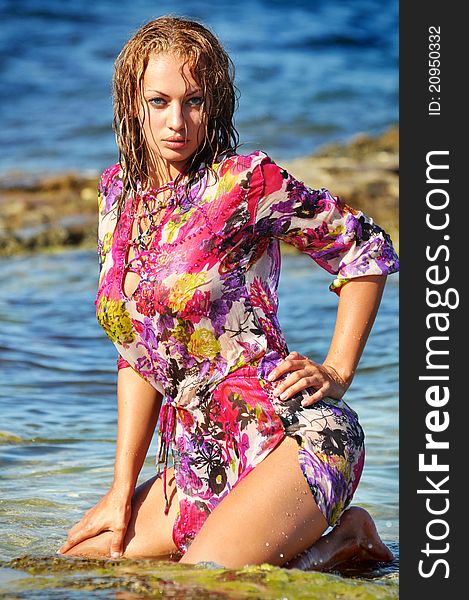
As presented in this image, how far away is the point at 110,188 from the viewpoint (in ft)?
11.6

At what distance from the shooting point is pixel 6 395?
6.09 metres

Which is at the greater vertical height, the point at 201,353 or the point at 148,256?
the point at 148,256

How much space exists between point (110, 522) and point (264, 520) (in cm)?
67

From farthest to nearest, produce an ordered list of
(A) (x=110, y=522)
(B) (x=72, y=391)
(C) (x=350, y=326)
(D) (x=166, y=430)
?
(B) (x=72, y=391)
(A) (x=110, y=522)
(D) (x=166, y=430)
(C) (x=350, y=326)

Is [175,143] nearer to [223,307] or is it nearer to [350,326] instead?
[223,307]

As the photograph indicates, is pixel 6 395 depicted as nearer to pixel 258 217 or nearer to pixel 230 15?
pixel 258 217

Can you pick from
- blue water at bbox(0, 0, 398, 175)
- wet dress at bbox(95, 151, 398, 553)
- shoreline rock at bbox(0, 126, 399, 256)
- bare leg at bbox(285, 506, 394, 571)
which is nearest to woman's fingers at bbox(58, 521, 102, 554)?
wet dress at bbox(95, 151, 398, 553)

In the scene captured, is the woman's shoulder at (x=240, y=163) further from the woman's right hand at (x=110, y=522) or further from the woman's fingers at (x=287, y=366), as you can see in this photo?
the woman's right hand at (x=110, y=522)

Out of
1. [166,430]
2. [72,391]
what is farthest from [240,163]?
[72,391]

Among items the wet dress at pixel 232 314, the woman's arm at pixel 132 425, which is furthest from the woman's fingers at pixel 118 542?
the wet dress at pixel 232 314

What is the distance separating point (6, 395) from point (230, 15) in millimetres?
16998

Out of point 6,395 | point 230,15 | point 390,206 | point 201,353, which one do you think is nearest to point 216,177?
point 201,353

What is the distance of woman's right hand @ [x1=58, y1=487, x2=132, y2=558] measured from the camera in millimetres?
3521

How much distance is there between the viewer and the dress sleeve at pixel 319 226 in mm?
3223
